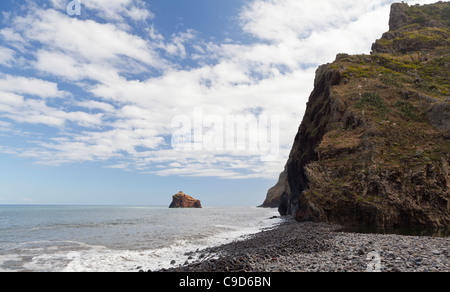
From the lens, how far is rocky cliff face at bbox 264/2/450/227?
29.1 meters

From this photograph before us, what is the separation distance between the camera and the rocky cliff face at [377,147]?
29.1 metres

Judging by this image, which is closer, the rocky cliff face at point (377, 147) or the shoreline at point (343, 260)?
the shoreline at point (343, 260)

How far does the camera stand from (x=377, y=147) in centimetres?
3428

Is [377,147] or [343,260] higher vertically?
[377,147]

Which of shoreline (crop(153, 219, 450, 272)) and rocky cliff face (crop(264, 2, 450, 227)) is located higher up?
rocky cliff face (crop(264, 2, 450, 227))

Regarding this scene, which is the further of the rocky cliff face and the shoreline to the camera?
the rocky cliff face

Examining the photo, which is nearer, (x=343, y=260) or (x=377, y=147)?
(x=343, y=260)

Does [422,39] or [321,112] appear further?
[422,39]

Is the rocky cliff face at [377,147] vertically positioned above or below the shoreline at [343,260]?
above

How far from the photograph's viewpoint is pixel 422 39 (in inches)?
2936
